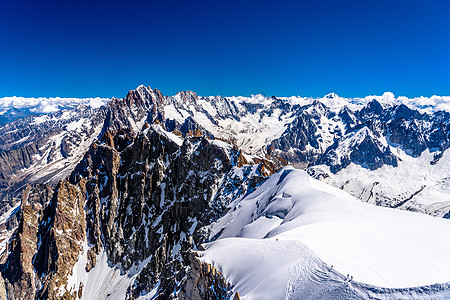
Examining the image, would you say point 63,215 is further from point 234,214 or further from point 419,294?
point 419,294

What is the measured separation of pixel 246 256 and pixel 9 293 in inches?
6894

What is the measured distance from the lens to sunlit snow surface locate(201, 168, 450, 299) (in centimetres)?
2637

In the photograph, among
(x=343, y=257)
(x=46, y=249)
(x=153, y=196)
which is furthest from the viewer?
(x=153, y=196)

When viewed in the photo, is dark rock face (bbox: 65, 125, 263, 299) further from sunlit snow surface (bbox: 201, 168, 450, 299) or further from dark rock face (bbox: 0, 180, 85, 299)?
sunlit snow surface (bbox: 201, 168, 450, 299)

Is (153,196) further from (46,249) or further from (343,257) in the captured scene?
(343,257)

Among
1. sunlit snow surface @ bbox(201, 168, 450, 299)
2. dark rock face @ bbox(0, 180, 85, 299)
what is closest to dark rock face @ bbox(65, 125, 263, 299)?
dark rock face @ bbox(0, 180, 85, 299)

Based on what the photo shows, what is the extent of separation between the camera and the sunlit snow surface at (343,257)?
1038 inches

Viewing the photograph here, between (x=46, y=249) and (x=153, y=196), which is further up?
(x=153, y=196)

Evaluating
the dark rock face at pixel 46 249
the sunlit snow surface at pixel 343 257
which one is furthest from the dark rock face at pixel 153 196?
the sunlit snow surface at pixel 343 257

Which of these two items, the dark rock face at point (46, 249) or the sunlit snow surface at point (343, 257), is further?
the dark rock face at point (46, 249)

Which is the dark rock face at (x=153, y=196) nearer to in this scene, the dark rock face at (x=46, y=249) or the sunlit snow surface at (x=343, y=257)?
the dark rock face at (x=46, y=249)

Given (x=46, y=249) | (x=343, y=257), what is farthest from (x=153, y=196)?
(x=343, y=257)

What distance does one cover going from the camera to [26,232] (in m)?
142

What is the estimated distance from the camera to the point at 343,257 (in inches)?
1276
